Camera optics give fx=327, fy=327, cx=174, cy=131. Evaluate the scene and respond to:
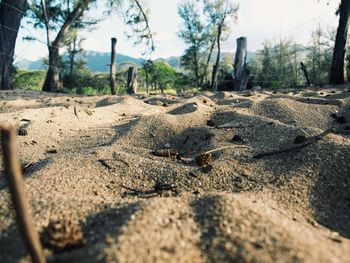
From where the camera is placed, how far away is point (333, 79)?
789cm

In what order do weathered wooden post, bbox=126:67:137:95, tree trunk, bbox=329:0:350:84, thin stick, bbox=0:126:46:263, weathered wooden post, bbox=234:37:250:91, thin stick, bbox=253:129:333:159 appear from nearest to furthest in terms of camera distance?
thin stick, bbox=0:126:46:263, thin stick, bbox=253:129:333:159, tree trunk, bbox=329:0:350:84, weathered wooden post, bbox=234:37:250:91, weathered wooden post, bbox=126:67:137:95

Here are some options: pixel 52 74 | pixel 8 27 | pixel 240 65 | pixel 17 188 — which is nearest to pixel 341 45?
pixel 240 65

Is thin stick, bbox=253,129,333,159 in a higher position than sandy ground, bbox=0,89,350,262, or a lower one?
higher

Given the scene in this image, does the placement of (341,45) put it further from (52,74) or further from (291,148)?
(52,74)

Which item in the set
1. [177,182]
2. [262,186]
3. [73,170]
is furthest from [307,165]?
[73,170]

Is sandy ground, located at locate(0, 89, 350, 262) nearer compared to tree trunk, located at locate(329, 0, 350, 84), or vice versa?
sandy ground, located at locate(0, 89, 350, 262)

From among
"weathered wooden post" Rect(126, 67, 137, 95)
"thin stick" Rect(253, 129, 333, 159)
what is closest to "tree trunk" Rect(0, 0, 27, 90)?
"weathered wooden post" Rect(126, 67, 137, 95)

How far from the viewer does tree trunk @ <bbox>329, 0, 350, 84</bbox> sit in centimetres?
775

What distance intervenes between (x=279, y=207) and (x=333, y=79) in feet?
24.5

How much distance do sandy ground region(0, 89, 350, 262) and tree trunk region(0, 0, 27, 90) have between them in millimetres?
3913

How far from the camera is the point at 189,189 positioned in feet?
5.53

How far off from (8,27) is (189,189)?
21.5 feet

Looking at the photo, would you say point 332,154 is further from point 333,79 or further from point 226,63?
point 226,63

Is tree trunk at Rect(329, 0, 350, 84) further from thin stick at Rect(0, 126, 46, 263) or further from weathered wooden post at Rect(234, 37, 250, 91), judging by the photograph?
thin stick at Rect(0, 126, 46, 263)
